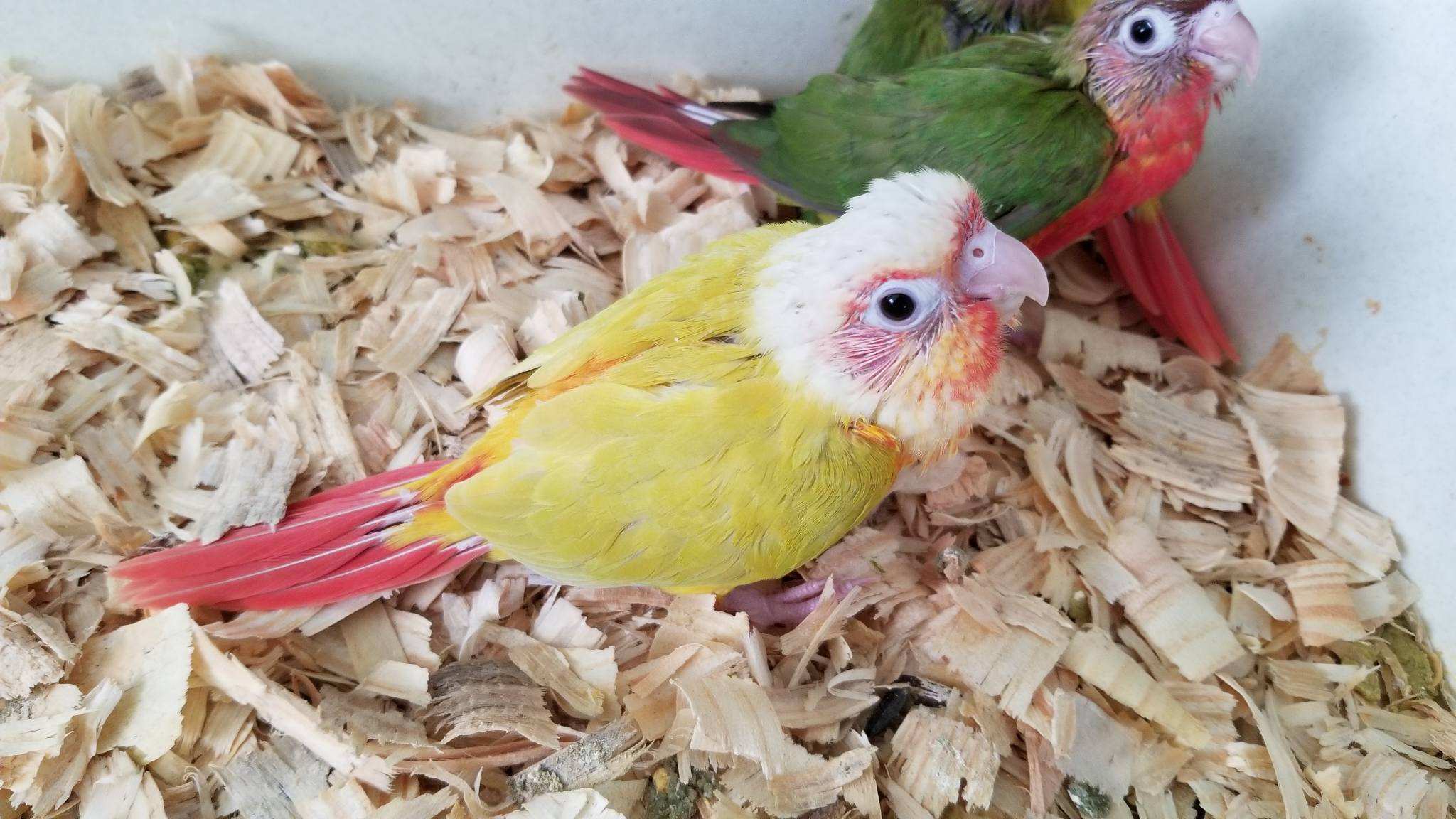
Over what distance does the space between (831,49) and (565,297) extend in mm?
658

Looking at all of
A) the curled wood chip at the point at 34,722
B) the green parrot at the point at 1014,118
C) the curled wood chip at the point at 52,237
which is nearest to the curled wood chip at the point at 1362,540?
the green parrot at the point at 1014,118

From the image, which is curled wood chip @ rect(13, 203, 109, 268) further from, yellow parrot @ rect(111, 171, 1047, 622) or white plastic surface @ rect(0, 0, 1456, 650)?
yellow parrot @ rect(111, 171, 1047, 622)

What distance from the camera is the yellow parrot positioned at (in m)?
0.83

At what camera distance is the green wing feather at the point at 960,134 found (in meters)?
1.07

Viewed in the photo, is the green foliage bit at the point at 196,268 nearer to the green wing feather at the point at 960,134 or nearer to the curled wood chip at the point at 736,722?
the green wing feather at the point at 960,134

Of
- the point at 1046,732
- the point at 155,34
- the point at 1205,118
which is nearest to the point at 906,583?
the point at 1046,732

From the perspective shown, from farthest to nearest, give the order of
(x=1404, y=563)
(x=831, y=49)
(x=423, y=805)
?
(x=831, y=49) → (x=1404, y=563) → (x=423, y=805)

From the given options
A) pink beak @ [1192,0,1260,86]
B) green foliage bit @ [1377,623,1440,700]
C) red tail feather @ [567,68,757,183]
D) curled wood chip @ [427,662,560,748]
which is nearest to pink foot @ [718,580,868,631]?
curled wood chip @ [427,662,560,748]

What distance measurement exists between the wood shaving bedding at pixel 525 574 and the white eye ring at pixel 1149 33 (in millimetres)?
413

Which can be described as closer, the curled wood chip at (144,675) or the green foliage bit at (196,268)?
the curled wood chip at (144,675)

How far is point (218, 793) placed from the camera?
92cm

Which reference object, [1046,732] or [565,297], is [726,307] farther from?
[1046,732]

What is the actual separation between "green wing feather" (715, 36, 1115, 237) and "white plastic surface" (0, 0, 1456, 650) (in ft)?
0.99

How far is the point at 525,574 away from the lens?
1078 mm
